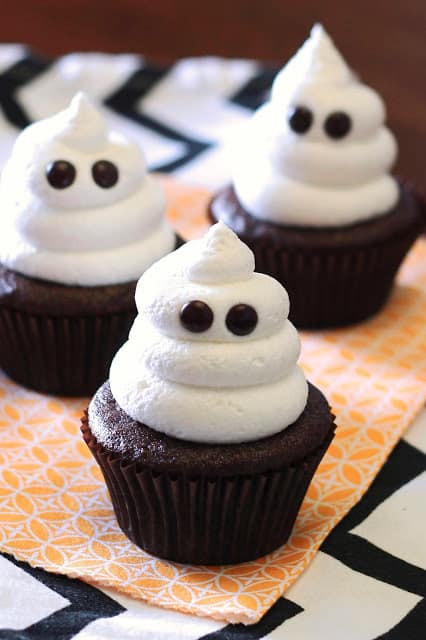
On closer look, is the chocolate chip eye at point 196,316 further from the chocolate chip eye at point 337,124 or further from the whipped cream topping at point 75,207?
the chocolate chip eye at point 337,124

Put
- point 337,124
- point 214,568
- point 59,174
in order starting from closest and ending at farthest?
point 214,568
point 59,174
point 337,124

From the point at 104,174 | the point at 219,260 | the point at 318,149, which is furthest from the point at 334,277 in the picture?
the point at 219,260

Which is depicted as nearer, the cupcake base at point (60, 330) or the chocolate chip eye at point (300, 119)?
the cupcake base at point (60, 330)

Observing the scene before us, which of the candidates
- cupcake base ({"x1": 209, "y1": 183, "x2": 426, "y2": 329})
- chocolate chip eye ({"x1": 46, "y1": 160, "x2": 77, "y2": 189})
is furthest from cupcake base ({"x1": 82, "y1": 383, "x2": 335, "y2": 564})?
A: cupcake base ({"x1": 209, "y1": 183, "x2": 426, "y2": 329})

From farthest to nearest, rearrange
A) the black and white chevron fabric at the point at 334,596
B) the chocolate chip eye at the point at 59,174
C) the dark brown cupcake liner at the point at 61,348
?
the dark brown cupcake liner at the point at 61,348, the chocolate chip eye at the point at 59,174, the black and white chevron fabric at the point at 334,596

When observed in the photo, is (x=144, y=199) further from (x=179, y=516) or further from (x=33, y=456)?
(x=179, y=516)

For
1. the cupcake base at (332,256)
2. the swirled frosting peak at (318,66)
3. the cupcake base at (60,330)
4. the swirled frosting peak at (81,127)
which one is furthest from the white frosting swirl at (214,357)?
the swirled frosting peak at (318,66)

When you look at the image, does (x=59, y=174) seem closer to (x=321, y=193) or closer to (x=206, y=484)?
(x=321, y=193)
